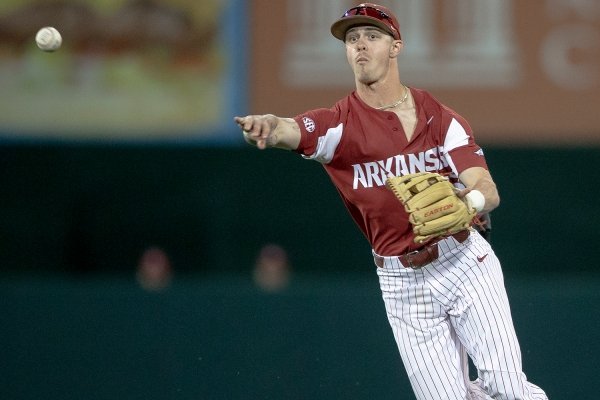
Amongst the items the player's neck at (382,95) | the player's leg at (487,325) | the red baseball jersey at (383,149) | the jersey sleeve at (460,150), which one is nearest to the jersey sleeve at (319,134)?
the red baseball jersey at (383,149)

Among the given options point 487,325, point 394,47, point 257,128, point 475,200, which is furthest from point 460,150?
point 257,128

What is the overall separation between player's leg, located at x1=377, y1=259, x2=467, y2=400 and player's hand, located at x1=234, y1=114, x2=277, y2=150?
89cm

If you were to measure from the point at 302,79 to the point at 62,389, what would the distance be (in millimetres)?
3414

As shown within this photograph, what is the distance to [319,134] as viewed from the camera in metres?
6.03

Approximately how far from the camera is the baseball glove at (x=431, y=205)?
567 centimetres

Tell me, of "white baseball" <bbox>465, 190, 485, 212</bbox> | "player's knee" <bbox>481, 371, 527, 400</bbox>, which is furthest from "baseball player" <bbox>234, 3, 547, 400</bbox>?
"white baseball" <bbox>465, 190, 485, 212</bbox>

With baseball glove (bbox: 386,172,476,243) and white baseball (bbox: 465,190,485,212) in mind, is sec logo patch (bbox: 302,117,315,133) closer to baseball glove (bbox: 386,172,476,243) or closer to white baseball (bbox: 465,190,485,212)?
baseball glove (bbox: 386,172,476,243)

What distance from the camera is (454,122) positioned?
609cm

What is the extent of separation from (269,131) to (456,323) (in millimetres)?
1244

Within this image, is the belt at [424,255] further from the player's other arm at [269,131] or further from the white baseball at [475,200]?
the player's other arm at [269,131]

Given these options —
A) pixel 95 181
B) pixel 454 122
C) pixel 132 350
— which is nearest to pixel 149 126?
pixel 95 181

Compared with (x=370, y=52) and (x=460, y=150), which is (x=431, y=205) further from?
(x=370, y=52)

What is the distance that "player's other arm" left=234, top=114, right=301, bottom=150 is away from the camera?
18.5 ft

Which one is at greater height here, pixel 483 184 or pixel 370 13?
pixel 370 13
